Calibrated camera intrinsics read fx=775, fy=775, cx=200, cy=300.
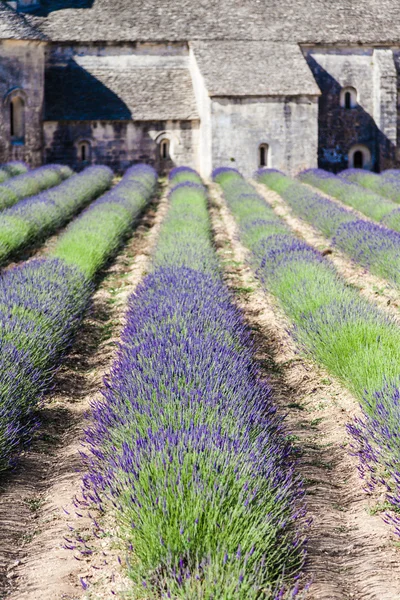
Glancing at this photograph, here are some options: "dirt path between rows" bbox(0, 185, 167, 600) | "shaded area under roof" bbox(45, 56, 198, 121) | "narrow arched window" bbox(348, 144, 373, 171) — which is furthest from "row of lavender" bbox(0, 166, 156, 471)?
"narrow arched window" bbox(348, 144, 373, 171)

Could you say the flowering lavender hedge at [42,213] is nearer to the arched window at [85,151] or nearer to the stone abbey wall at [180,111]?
the stone abbey wall at [180,111]

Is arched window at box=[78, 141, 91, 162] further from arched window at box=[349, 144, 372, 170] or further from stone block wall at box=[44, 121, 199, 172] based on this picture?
→ arched window at box=[349, 144, 372, 170]

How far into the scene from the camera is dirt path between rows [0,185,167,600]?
2857mm

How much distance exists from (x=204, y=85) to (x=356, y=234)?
13964mm

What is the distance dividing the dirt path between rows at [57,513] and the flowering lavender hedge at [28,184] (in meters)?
7.78

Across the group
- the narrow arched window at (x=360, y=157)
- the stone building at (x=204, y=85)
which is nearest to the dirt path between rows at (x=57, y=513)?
the stone building at (x=204, y=85)

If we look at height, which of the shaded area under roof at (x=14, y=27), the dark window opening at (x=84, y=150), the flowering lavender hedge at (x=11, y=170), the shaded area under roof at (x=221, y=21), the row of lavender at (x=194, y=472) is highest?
the shaded area under roof at (x=221, y=21)

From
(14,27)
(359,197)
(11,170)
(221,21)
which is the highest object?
(221,21)

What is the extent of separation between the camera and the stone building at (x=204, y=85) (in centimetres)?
2206

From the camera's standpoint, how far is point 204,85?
870 inches

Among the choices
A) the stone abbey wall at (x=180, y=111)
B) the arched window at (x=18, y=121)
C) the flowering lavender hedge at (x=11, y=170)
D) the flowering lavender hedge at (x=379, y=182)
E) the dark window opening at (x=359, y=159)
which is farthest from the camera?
the dark window opening at (x=359, y=159)

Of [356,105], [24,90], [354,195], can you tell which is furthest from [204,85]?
[354,195]

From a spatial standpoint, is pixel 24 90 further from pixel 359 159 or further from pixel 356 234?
pixel 356 234

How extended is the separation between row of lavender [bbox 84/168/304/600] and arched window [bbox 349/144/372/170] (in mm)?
20806
